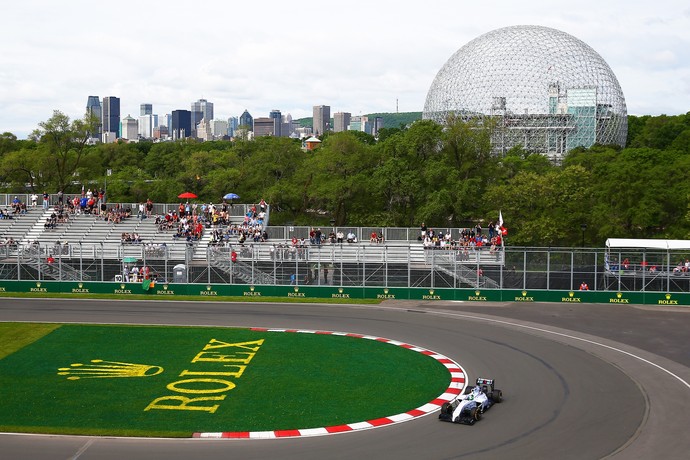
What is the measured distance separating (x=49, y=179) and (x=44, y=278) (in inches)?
1340

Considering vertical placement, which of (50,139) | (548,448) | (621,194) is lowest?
(548,448)

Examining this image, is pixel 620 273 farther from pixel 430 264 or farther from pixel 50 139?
pixel 50 139

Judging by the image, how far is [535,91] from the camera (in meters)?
104

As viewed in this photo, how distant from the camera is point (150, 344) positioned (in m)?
35.1

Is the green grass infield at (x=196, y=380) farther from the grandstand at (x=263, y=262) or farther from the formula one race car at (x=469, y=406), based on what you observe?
the grandstand at (x=263, y=262)

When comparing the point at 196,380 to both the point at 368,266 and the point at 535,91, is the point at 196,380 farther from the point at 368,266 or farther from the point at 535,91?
the point at 535,91

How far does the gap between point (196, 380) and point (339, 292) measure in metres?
21.9

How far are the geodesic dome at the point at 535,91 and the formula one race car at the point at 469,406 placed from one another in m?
78.6

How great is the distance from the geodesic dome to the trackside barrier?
179 feet

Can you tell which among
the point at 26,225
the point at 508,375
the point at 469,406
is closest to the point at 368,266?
the point at 508,375

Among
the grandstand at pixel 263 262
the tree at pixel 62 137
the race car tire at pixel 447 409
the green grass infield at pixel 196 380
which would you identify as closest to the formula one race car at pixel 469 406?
the race car tire at pixel 447 409

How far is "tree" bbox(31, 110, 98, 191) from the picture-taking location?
268 feet

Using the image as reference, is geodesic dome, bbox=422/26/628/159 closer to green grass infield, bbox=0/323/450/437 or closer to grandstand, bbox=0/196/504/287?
grandstand, bbox=0/196/504/287

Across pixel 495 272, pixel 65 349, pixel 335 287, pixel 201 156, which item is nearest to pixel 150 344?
pixel 65 349
